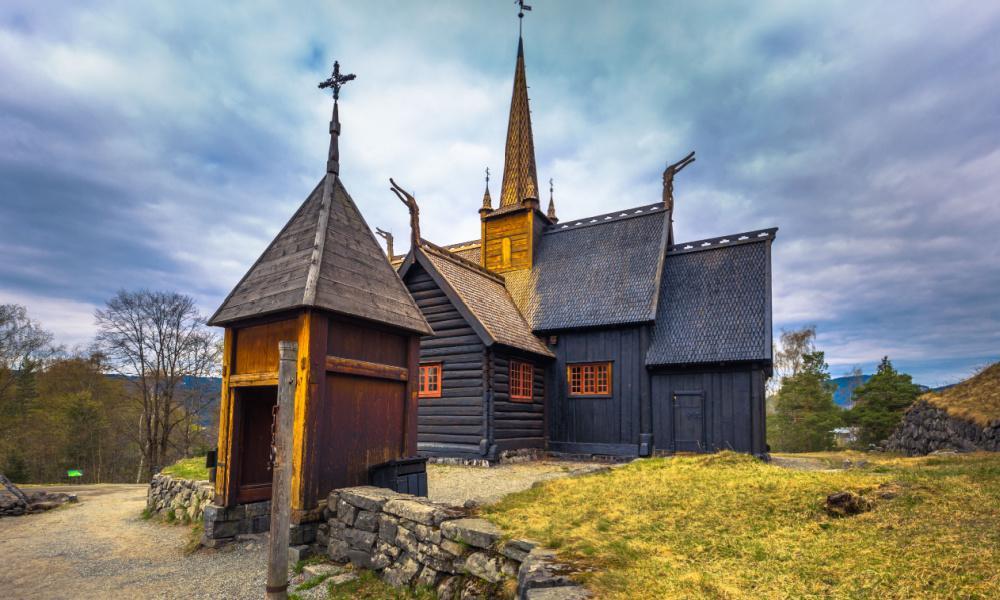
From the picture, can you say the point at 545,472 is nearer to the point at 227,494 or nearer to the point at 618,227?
the point at 227,494

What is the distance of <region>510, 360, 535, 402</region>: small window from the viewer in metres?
16.2

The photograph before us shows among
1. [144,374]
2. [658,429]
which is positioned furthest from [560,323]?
[144,374]

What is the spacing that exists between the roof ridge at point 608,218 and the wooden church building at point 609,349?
0.11 m

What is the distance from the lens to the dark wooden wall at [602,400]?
16219 mm

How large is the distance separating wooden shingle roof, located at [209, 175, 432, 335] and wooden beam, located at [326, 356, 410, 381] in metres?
0.71

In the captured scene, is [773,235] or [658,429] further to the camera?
[773,235]

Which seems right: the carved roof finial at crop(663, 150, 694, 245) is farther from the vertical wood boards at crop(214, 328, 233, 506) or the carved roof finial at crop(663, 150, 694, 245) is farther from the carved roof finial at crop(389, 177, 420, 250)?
the vertical wood boards at crop(214, 328, 233, 506)

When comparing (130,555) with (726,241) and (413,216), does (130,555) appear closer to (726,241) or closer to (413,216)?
(413,216)

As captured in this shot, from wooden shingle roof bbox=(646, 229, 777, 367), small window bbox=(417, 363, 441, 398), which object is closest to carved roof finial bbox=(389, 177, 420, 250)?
small window bbox=(417, 363, 441, 398)

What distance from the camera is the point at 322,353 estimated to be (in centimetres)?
762

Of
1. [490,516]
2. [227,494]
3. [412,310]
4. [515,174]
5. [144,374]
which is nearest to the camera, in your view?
[490,516]

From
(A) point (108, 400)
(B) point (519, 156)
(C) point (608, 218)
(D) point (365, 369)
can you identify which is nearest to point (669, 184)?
(C) point (608, 218)

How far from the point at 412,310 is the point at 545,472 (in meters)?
6.17

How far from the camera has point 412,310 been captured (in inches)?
371
